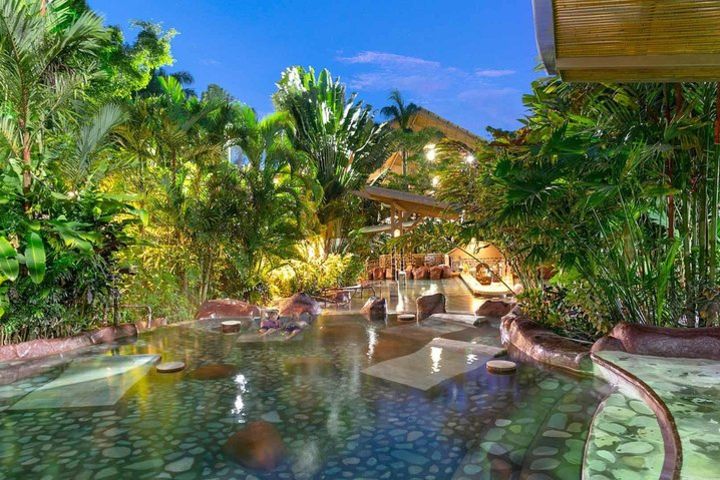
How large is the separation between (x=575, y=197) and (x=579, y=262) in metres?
0.70

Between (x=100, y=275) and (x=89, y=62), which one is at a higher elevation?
(x=89, y=62)

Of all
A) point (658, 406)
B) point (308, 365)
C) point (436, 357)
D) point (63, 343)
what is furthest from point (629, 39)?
point (63, 343)

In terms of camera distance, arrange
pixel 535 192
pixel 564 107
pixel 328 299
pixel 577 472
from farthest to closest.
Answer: pixel 328 299 < pixel 564 107 < pixel 535 192 < pixel 577 472

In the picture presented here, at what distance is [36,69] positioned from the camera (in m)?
5.36

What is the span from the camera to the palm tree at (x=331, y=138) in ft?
41.7

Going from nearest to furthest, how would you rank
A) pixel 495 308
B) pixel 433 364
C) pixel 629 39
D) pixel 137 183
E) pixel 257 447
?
pixel 629 39 < pixel 257 447 < pixel 433 364 < pixel 495 308 < pixel 137 183

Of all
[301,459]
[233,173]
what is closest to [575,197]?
[301,459]

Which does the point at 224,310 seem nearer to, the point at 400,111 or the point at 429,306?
the point at 429,306

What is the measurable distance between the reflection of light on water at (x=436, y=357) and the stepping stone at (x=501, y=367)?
1.77ft

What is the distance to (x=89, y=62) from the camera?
247 inches

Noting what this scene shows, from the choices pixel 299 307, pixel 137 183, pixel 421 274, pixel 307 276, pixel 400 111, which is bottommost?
pixel 299 307

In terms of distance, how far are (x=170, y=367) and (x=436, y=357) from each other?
3.01m

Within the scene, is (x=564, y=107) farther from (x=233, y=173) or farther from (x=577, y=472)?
(x=233, y=173)

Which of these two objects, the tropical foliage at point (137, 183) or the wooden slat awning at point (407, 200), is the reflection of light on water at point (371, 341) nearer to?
the tropical foliage at point (137, 183)
